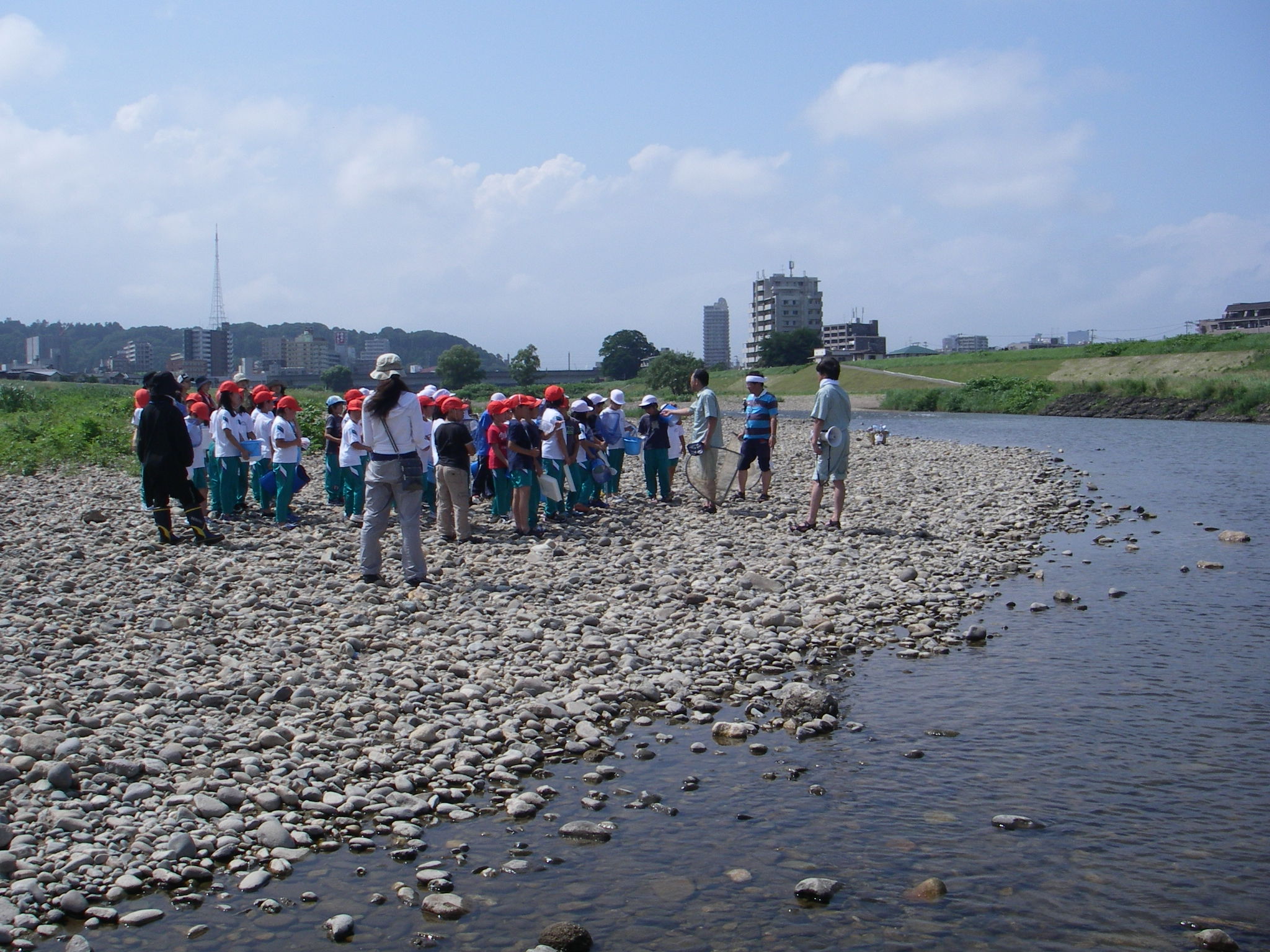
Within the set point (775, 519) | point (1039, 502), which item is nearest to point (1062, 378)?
point (1039, 502)

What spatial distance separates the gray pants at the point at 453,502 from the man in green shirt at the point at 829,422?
462 cm

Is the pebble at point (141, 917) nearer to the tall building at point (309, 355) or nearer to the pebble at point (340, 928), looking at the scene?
the pebble at point (340, 928)

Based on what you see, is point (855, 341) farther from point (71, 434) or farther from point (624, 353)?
point (71, 434)

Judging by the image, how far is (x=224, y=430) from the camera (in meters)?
14.3

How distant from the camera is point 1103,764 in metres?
6.76

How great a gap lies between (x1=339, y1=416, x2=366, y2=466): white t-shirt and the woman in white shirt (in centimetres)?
354

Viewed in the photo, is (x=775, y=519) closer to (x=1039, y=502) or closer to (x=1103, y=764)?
(x=1039, y=502)

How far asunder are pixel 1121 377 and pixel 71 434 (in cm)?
6583

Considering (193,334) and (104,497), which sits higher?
(193,334)

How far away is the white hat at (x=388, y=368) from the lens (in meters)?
10.3

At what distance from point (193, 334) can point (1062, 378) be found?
100239 mm

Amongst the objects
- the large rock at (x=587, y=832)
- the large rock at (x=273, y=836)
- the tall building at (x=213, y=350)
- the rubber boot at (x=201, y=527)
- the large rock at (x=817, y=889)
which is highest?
the tall building at (x=213, y=350)

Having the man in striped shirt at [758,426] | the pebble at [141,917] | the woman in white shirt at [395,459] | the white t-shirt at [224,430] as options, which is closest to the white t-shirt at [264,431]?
the white t-shirt at [224,430]

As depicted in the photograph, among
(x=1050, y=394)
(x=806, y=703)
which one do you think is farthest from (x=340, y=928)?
(x=1050, y=394)
